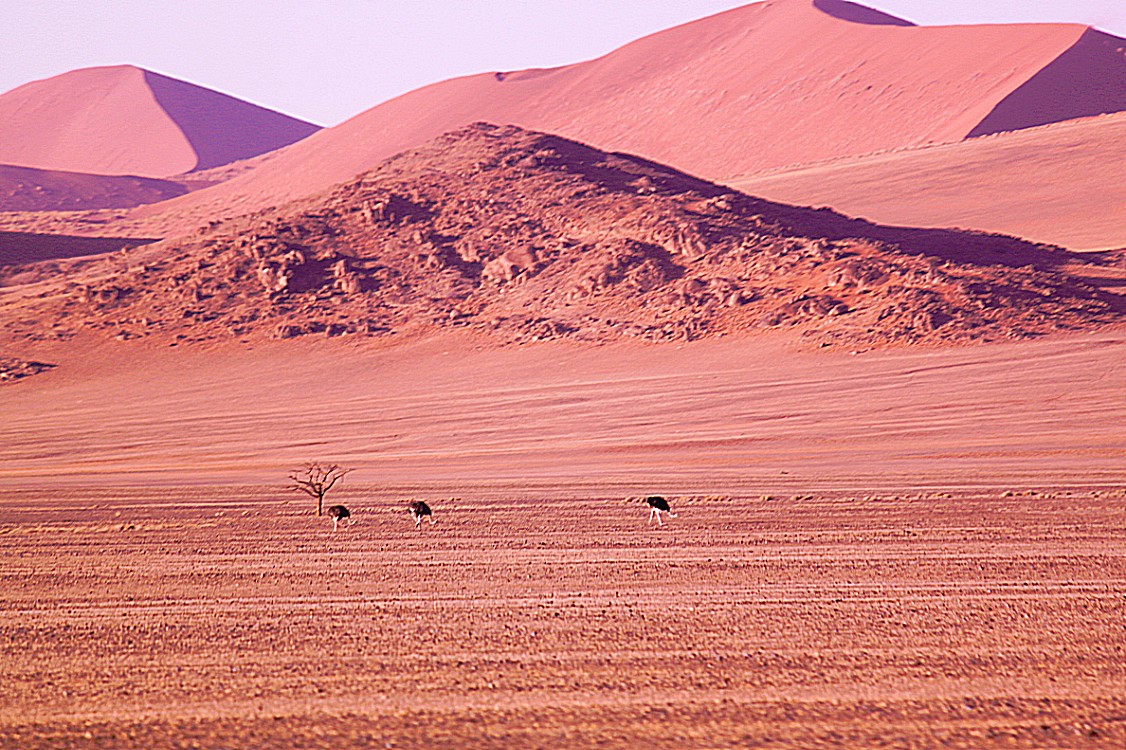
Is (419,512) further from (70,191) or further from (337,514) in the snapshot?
(70,191)

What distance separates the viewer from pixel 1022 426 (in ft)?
84.2

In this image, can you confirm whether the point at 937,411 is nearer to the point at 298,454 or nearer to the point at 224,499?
the point at 298,454

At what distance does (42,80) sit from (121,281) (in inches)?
6734

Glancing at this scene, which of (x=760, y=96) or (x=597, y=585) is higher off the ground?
(x=760, y=96)

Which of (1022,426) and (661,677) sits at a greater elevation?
(661,677)

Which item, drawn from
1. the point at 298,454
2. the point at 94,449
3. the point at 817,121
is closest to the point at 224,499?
the point at 298,454

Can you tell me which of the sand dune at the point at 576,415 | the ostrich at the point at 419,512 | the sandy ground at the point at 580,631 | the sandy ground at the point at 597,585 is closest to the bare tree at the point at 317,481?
the sandy ground at the point at 597,585

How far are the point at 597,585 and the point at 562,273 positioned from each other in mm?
31668

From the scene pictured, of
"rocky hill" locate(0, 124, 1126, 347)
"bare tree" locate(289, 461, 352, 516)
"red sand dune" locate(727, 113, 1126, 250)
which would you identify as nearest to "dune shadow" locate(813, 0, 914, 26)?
"red sand dune" locate(727, 113, 1126, 250)

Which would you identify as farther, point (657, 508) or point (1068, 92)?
point (1068, 92)

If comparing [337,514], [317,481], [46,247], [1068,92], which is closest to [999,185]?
[1068,92]

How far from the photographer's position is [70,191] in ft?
374

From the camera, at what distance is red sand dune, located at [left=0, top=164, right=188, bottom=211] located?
109m

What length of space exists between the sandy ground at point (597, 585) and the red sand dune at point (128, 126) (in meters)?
141
